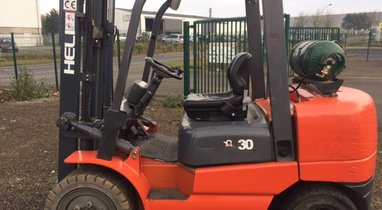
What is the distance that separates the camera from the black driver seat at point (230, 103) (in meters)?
3.53

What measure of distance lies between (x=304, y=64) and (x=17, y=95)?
363 inches

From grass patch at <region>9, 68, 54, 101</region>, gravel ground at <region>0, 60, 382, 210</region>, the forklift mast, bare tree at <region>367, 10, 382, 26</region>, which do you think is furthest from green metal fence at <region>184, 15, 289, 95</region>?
bare tree at <region>367, 10, 382, 26</region>

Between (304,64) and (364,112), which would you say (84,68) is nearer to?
(304,64)

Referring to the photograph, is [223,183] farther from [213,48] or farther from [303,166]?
[213,48]

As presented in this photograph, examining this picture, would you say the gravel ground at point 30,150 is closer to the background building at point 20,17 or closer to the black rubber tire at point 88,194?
the black rubber tire at point 88,194

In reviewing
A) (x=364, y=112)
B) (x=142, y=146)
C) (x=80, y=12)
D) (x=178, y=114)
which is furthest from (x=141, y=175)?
(x=178, y=114)

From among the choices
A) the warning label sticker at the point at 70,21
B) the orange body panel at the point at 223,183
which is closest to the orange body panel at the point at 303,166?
the orange body panel at the point at 223,183

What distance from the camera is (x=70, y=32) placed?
365cm

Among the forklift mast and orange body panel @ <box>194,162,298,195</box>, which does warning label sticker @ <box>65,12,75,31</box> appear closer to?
the forklift mast

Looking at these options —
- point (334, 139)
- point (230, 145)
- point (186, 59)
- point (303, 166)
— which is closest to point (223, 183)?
point (230, 145)

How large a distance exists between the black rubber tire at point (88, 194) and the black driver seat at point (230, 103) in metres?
0.88

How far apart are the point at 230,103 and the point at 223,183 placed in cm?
64

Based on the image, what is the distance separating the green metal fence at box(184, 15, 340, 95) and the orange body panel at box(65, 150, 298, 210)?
5583 mm

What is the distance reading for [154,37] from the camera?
4398mm
